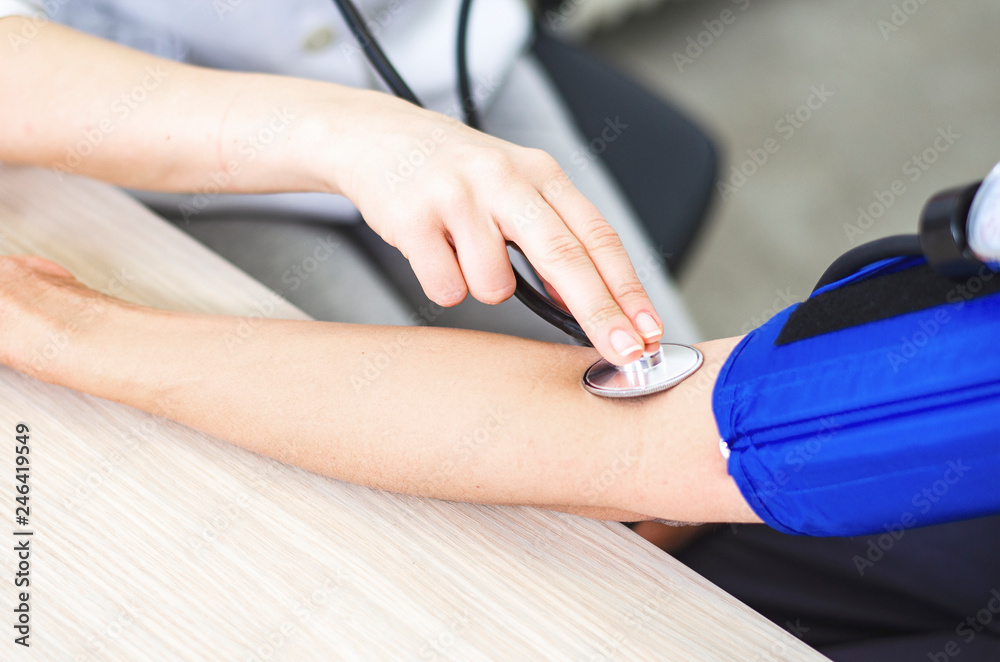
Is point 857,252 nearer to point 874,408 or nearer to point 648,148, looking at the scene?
point 874,408

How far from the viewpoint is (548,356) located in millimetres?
605

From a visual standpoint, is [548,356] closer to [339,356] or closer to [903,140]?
[339,356]

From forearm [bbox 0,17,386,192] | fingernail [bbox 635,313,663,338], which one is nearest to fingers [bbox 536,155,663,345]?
fingernail [bbox 635,313,663,338]

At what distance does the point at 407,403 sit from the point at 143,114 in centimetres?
45

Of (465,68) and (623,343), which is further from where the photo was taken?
(465,68)

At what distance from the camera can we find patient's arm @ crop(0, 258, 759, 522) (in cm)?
54

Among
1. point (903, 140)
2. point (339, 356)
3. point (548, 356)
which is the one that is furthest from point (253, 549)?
point (903, 140)

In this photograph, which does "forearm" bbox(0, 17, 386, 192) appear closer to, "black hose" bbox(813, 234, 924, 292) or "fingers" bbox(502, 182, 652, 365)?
"fingers" bbox(502, 182, 652, 365)

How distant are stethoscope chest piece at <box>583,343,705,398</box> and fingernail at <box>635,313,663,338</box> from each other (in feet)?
0.05

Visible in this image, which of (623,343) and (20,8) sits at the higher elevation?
(20,8)

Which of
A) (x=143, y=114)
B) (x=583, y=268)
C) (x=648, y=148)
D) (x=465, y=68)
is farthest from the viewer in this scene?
(x=648, y=148)

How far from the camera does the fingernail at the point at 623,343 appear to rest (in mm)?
530

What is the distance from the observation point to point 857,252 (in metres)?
0.49

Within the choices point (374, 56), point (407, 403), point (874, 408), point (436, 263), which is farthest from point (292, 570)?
point (374, 56)
